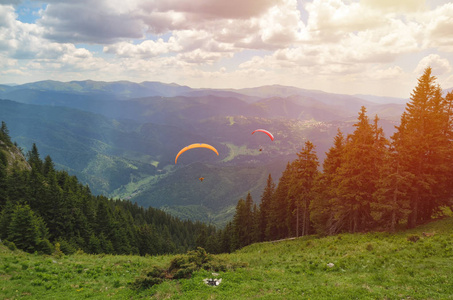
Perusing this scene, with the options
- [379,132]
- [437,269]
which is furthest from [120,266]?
[379,132]

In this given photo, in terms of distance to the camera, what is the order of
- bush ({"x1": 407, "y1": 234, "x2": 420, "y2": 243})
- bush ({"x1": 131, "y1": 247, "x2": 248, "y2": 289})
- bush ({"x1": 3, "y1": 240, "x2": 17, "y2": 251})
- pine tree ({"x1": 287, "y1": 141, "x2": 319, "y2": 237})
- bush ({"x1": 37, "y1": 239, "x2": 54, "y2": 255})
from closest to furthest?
bush ({"x1": 131, "y1": 247, "x2": 248, "y2": 289}) → bush ({"x1": 407, "y1": 234, "x2": 420, "y2": 243}) → bush ({"x1": 3, "y1": 240, "x2": 17, "y2": 251}) → bush ({"x1": 37, "y1": 239, "x2": 54, "y2": 255}) → pine tree ({"x1": 287, "y1": 141, "x2": 319, "y2": 237})

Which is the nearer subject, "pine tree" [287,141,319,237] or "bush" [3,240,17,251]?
"bush" [3,240,17,251]

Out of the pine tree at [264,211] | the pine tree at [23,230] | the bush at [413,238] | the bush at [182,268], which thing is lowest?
the pine tree at [264,211]

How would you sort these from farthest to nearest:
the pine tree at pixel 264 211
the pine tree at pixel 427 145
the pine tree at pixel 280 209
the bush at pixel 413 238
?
the pine tree at pixel 264 211 → the pine tree at pixel 280 209 → the pine tree at pixel 427 145 → the bush at pixel 413 238

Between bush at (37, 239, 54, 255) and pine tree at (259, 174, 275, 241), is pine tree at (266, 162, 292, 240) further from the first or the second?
bush at (37, 239, 54, 255)

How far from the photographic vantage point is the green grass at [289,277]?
13898 mm

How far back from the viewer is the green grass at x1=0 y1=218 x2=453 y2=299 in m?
13.9

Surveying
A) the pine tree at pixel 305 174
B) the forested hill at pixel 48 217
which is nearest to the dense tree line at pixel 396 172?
the pine tree at pixel 305 174

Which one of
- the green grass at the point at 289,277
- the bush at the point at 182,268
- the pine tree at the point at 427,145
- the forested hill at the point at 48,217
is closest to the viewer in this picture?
the green grass at the point at 289,277

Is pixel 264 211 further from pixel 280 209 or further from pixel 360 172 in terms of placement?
pixel 360 172

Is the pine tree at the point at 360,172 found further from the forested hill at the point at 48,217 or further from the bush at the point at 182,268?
the forested hill at the point at 48,217

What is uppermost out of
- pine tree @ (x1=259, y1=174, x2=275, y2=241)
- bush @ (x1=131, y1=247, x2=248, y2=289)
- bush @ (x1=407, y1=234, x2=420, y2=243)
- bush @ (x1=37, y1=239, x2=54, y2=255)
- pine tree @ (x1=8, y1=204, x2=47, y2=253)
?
bush @ (x1=407, y1=234, x2=420, y2=243)

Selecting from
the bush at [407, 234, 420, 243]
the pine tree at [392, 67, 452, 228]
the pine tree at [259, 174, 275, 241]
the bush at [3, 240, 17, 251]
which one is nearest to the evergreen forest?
the pine tree at [392, 67, 452, 228]

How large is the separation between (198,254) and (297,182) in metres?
25.8
